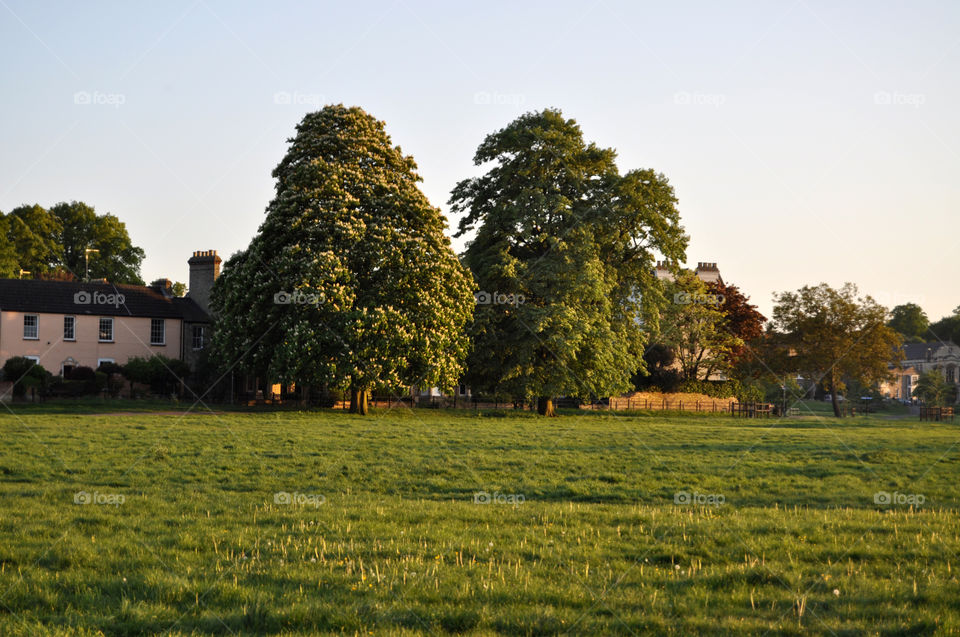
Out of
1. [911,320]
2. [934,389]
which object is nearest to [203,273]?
[934,389]

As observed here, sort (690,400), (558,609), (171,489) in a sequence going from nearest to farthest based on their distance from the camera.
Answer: (558,609) < (171,489) < (690,400)

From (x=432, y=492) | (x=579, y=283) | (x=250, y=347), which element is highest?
(x=579, y=283)

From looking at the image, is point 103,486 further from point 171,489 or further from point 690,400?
point 690,400

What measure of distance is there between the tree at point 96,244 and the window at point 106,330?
89.9 ft

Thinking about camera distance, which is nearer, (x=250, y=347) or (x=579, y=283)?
(x=250, y=347)

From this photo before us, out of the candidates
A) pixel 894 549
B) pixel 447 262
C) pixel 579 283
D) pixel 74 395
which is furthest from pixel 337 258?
pixel 894 549

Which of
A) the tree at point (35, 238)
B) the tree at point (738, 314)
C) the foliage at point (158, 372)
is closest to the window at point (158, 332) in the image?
the foliage at point (158, 372)

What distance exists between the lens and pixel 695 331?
6159 cm

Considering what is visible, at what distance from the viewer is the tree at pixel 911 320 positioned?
145m

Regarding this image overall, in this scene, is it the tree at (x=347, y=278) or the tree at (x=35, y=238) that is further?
the tree at (x=35, y=238)

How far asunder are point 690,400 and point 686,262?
Result: 14875mm

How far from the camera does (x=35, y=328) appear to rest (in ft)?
176

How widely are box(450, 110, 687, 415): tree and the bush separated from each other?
1043 inches

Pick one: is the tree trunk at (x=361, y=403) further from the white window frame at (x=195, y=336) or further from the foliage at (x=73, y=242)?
the foliage at (x=73, y=242)
